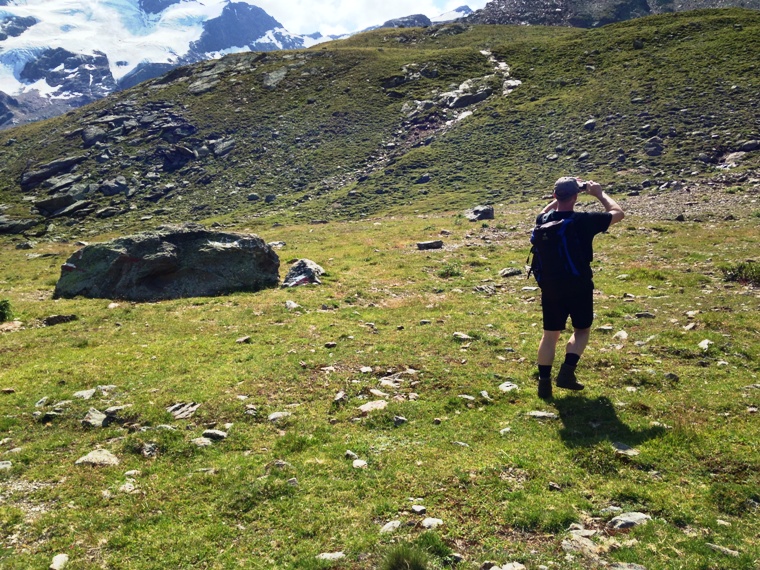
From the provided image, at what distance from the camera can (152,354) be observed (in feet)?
44.8

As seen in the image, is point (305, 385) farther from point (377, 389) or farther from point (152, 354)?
point (152, 354)

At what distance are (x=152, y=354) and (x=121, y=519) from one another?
788cm

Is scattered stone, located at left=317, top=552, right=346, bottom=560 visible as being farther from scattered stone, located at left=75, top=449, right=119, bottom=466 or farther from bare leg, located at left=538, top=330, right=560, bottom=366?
bare leg, located at left=538, top=330, right=560, bottom=366

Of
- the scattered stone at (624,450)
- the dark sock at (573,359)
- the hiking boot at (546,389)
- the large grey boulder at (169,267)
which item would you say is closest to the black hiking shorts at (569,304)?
the dark sock at (573,359)

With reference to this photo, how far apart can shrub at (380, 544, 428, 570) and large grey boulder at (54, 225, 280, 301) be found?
18223 mm

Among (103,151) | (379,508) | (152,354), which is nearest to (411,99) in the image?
(103,151)

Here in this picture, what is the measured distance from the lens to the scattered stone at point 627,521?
5.70 meters

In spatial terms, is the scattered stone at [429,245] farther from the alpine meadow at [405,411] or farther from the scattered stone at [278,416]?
the scattered stone at [278,416]

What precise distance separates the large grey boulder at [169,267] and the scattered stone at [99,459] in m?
13.9

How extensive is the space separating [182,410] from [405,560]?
256 inches

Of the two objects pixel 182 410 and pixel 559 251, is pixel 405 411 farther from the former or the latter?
pixel 182 410

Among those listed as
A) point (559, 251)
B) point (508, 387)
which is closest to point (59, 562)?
point (508, 387)

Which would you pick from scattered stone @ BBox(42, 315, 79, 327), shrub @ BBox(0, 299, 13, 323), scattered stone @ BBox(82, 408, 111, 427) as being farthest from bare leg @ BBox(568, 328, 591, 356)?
shrub @ BBox(0, 299, 13, 323)

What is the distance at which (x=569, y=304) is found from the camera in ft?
29.6
